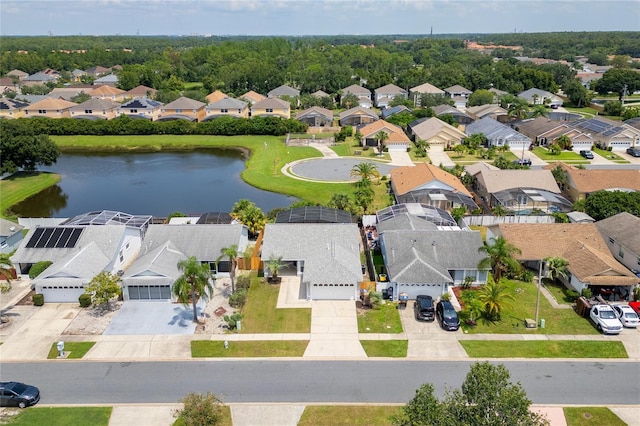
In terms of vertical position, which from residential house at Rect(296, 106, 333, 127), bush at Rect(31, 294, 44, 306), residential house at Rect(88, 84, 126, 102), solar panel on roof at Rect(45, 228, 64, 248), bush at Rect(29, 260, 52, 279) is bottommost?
bush at Rect(31, 294, 44, 306)

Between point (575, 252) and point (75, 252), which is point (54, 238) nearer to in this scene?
point (75, 252)

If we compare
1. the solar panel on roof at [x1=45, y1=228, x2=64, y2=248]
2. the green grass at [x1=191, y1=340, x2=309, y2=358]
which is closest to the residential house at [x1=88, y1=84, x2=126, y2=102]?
the solar panel on roof at [x1=45, y1=228, x2=64, y2=248]

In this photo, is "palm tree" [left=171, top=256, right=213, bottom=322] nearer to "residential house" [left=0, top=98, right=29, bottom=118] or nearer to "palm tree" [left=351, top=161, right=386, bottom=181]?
"palm tree" [left=351, top=161, right=386, bottom=181]

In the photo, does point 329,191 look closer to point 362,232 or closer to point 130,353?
point 362,232

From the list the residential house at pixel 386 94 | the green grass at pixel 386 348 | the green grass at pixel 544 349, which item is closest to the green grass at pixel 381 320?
the green grass at pixel 386 348

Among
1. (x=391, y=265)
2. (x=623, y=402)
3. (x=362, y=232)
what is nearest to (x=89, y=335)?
(x=391, y=265)

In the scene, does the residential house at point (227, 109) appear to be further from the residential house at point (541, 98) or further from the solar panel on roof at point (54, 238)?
the residential house at point (541, 98)
